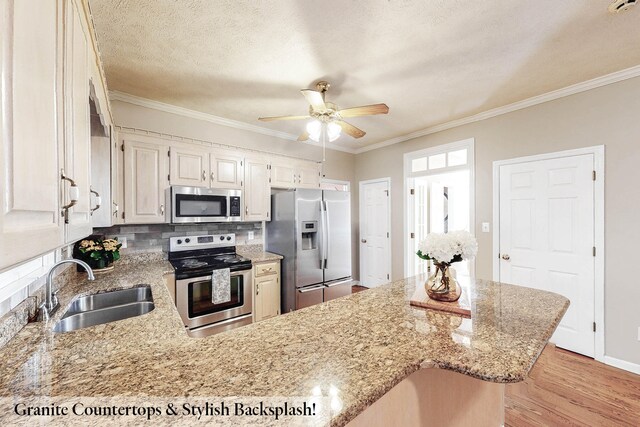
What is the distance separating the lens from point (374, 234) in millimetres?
4613

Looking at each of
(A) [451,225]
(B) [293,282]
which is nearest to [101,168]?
(B) [293,282]

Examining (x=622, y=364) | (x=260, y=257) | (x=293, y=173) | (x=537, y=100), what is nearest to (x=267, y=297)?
(x=260, y=257)

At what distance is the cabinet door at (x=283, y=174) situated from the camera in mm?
3480

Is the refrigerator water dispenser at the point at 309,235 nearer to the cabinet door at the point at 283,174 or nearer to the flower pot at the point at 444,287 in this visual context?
the cabinet door at the point at 283,174

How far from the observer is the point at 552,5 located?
1548mm

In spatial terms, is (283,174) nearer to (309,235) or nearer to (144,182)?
(309,235)

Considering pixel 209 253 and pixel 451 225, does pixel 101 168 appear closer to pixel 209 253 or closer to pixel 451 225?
pixel 209 253

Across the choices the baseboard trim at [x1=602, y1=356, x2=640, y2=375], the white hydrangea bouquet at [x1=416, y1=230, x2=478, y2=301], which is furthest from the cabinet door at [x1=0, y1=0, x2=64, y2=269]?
the baseboard trim at [x1=602, y1=356, x2=640, y2=375]

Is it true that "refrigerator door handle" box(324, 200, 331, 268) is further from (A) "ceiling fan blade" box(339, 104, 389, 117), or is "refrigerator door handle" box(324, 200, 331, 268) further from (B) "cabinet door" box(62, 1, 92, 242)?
(B) "cabinet door" box(62, 1, 92, 242)

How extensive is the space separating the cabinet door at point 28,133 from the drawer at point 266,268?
7.45 feet

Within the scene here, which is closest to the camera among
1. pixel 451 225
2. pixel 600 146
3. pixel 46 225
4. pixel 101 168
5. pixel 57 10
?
pixel 46 225

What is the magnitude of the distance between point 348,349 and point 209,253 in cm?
270

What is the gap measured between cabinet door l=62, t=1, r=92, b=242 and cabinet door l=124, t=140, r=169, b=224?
1.57m

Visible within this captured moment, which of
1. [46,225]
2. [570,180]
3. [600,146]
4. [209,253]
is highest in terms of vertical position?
[600,146]
